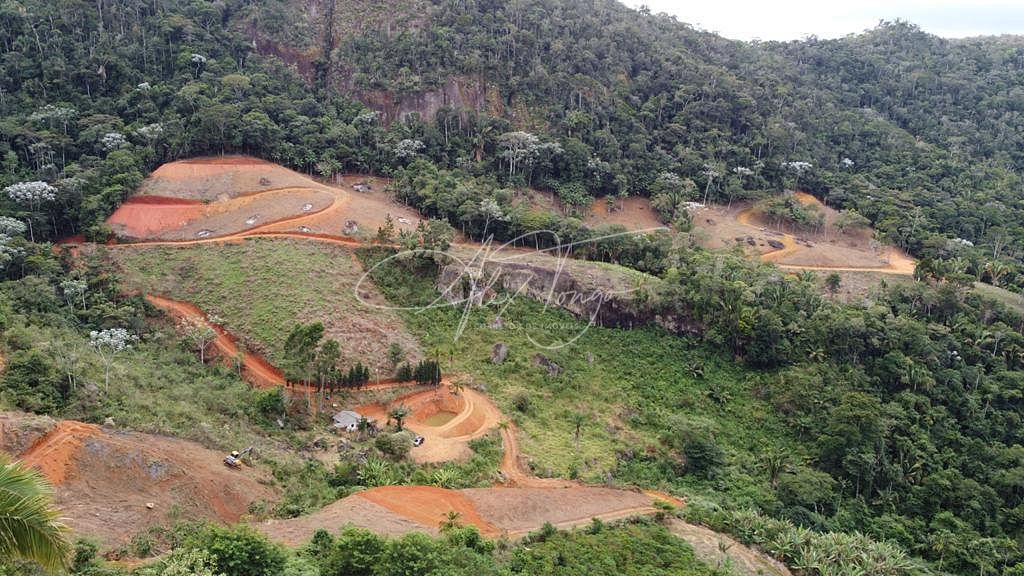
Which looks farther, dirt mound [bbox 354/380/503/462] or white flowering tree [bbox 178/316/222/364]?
white flowering tree [bbox 178/316/222/364]

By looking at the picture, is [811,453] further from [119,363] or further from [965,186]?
[965,186]

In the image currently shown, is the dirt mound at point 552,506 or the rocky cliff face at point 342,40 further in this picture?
the rocky cliff face at point 342,40

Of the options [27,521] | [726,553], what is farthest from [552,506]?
[27,521]

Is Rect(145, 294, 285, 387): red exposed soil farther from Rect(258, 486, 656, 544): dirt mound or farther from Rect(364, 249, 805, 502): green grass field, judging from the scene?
Rect(258, 486, 656, 544): dirt mound

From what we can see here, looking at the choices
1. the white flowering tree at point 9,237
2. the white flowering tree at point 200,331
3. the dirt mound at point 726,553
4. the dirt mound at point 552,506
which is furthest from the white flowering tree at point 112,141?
the dirt mound at point 726,553

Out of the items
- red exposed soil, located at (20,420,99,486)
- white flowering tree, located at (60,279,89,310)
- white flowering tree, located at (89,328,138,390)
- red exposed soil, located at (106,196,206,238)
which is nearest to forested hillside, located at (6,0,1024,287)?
red exposed soil, located at (106,196,206,238)

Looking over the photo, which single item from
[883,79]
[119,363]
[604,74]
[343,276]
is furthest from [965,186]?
[119,363]

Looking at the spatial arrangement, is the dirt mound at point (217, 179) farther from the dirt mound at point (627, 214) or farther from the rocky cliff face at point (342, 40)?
the dirt mound at point (627, 214)
